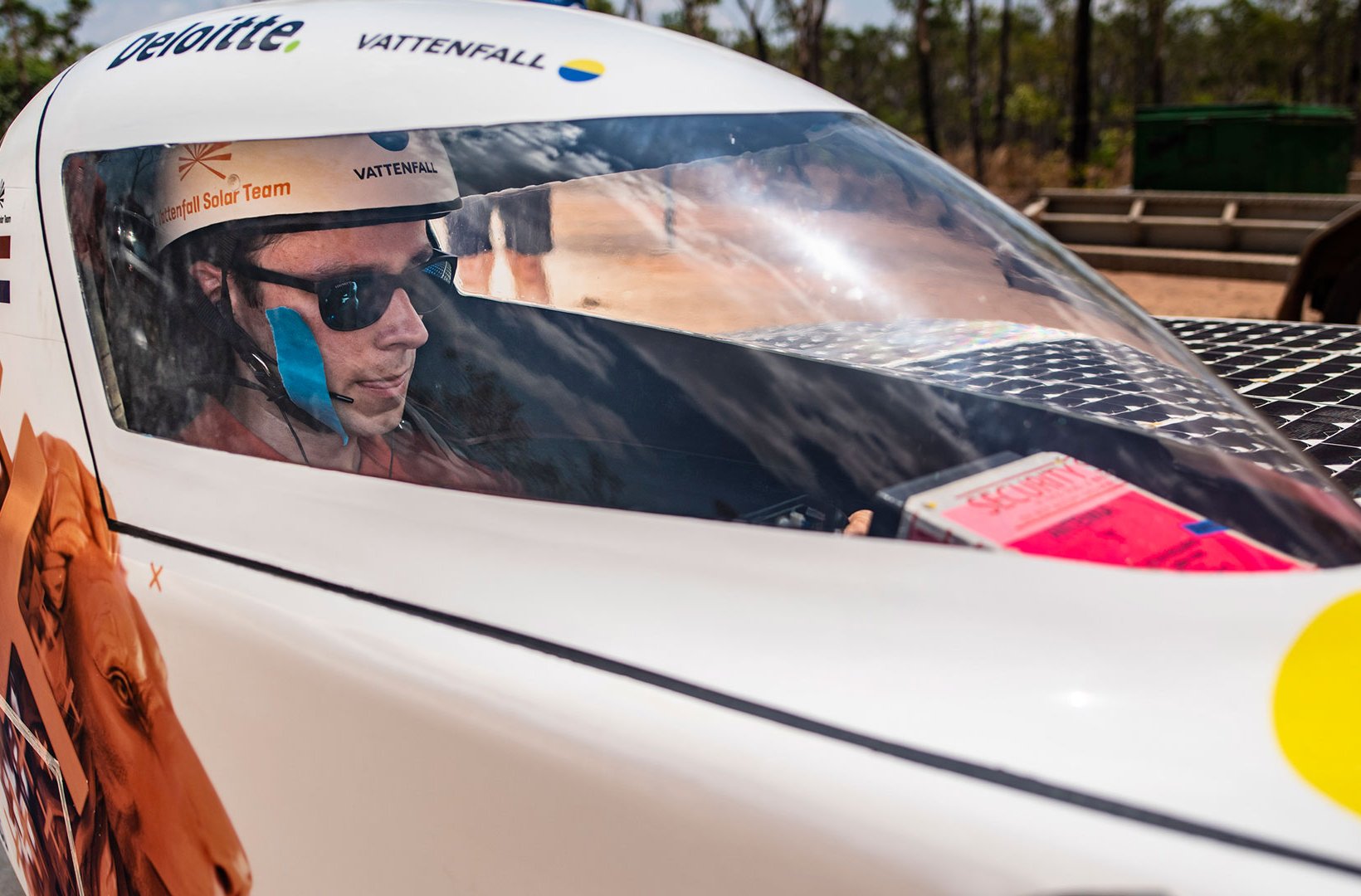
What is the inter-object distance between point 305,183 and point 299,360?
0.77ft

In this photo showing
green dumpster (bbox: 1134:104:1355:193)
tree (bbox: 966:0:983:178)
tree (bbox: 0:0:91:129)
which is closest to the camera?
green dumpster (bbox: 1134:104:1355:193)

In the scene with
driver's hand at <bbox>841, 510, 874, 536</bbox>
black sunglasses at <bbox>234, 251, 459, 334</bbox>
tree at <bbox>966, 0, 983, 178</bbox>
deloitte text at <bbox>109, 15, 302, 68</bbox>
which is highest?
tree at <bbox>966, 0, 983, 178</bbox>

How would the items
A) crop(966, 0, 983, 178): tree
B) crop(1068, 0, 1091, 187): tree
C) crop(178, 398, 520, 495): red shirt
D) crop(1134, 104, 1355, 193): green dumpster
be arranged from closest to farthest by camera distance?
crop(178, 398, 520, 495): red shirt < crop(1134, 104, 1355, 193): green dumpster < crop(1068, 0, 1091, 187): tree < crop(966, 0, 983, 178): tree

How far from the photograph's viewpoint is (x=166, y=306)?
4.53 ft

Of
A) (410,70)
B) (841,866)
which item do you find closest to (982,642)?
(841,866)

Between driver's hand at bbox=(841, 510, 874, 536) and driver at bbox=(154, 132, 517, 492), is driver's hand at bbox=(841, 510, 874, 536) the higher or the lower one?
the lower one

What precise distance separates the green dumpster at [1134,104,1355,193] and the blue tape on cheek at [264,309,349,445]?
13612 mm

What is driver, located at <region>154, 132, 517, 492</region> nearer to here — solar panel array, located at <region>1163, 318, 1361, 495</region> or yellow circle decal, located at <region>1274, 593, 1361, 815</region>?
yellow circle decal, located at <region>1274, 593, 1361, 815</region>

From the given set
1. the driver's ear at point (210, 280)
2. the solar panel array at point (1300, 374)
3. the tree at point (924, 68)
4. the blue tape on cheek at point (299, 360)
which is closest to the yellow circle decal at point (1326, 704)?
the solar panel array at point (1300, 374)

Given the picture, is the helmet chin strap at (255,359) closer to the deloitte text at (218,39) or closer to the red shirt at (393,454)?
the red shirt at (393,454)

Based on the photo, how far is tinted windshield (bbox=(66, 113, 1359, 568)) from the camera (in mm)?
1063

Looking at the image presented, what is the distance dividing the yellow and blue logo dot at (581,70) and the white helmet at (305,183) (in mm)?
190

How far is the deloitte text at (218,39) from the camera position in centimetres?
142

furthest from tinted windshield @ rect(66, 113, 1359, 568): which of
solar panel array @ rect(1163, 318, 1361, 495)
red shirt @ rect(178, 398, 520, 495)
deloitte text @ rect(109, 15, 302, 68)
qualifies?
solar panel array @ rect(1163, 318, 1361, 495)
